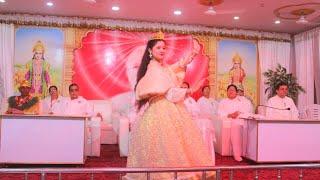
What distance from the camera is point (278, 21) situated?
936cm

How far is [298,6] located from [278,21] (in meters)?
1.54

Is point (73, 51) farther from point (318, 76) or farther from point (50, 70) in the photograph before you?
point (318, 76)

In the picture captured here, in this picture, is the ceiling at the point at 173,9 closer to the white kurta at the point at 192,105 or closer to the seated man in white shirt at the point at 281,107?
the seated man in white shirt at the point at 281,107

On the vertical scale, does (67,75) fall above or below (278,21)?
below

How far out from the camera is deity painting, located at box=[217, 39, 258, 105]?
1038 centimetres

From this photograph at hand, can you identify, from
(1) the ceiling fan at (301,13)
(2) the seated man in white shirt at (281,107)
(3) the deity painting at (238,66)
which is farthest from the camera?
(3) the deity painting at (238,66)

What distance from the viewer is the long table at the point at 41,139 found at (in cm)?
577

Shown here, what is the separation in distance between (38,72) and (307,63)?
698 cm

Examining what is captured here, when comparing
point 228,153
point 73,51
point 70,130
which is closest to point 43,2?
point 73,51

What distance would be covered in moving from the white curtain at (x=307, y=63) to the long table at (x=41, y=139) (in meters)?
6.57

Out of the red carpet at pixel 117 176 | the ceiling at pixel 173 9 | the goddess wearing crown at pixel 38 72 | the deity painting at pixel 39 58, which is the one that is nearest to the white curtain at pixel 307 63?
the ceiling at pixel 173 9

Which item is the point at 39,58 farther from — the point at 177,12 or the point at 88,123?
the point at 177,12

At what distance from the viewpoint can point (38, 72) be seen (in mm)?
9445

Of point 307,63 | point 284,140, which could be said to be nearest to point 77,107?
point 284,140
